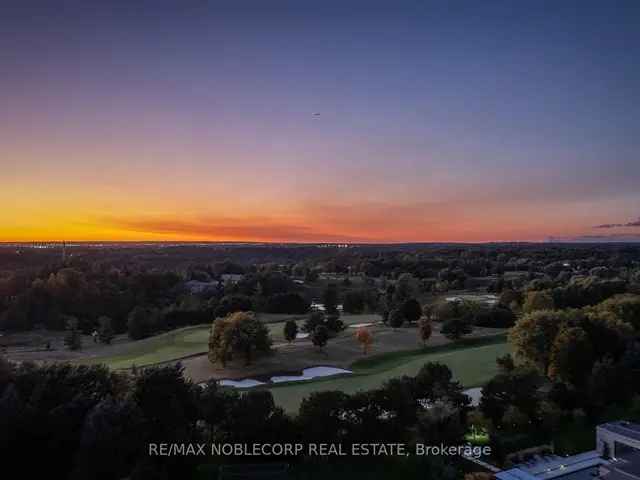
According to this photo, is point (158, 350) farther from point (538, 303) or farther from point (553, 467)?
point (538, 303)

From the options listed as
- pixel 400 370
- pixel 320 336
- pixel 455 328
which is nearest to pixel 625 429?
pixel 400 370

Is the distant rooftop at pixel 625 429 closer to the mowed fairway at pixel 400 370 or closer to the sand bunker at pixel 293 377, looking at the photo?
the mowed fairway at pixel 400 370

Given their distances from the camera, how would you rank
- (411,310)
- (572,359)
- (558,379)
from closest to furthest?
(572,359) < (558,379) < (411,310)

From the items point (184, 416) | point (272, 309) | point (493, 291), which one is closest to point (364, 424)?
point (184, 416)

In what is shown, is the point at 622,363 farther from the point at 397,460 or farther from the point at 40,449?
the point at 40,449

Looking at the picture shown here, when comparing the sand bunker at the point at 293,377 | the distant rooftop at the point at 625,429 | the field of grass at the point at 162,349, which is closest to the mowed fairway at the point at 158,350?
the field of grass at the point at 162,349

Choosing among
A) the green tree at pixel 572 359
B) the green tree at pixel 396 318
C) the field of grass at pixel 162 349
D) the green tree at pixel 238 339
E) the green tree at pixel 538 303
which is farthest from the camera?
the green tree at pixel 538 303

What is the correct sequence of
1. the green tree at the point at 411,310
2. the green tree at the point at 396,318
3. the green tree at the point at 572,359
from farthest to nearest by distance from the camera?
the green tree at the point at 411,310 → the green tree at the point at 396,318 → the green tree at the point at 572,359

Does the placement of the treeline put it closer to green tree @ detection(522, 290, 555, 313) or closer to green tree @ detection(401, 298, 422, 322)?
green tree @ detection(522, 290, 555, 313)
